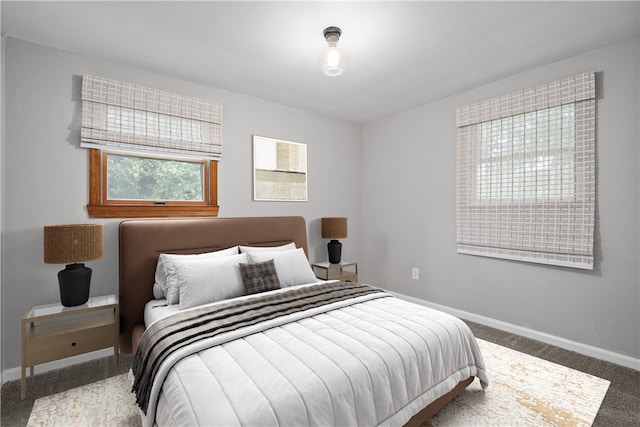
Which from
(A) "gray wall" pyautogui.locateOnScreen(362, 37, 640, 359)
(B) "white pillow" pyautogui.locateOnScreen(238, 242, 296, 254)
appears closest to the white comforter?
(B) "white pillow" pyautogui.locateOnScreen(238, 242, 296, 254)

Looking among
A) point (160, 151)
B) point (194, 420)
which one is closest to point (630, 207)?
point (194, 420)

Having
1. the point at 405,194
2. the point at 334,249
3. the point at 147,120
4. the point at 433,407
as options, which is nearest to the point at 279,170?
the point at 334,249

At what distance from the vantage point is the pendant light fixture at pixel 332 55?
82.9 inches

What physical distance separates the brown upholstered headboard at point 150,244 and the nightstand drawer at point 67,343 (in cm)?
21

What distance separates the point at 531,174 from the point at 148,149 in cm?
359

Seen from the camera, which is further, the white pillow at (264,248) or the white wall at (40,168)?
the white pillow at (264,248)

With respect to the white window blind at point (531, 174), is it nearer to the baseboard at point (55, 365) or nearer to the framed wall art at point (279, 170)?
the framed wall art at point (279, 170)

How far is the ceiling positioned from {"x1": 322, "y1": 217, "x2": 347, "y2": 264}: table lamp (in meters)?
1.61

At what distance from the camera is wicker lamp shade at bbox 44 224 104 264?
208 cm

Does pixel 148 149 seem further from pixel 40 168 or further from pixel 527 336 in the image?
pixel 527 336

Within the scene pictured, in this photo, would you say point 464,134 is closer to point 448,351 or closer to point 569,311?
point 569,311

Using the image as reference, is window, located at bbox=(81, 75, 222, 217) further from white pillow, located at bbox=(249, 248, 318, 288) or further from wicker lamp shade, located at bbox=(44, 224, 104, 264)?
white pillow, located at bbox=(249, 248, 318, 288)

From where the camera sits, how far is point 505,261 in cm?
310

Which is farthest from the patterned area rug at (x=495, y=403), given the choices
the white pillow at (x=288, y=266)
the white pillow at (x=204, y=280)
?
the white pillow at (x=288, y=266)
